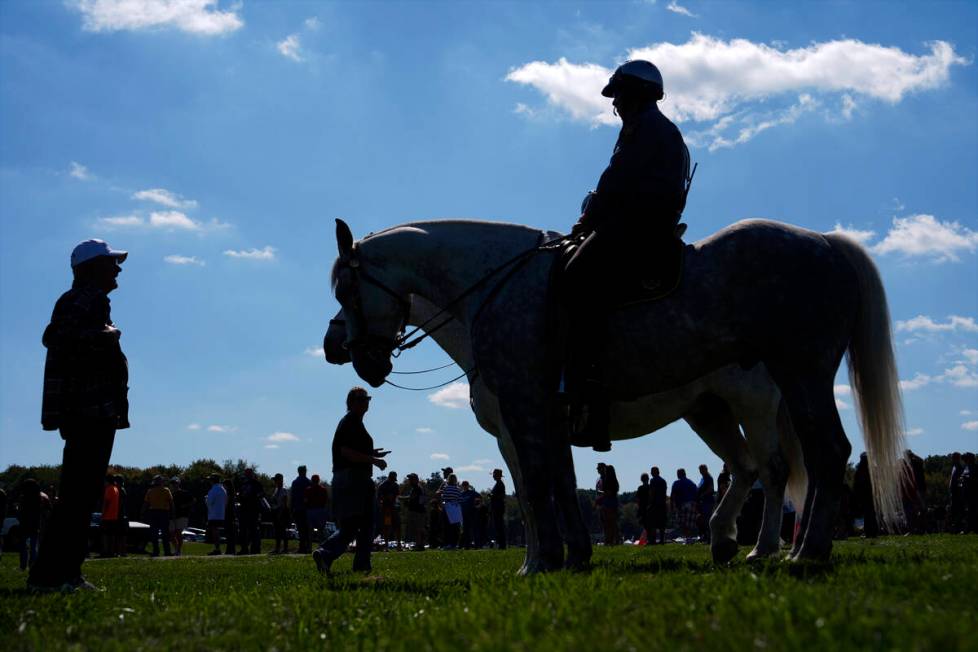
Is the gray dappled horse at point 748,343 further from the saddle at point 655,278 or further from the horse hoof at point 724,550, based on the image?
the horse hoof at point 724,550

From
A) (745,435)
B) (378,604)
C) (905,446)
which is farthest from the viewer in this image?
(745,435)

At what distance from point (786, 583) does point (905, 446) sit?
2956 mm

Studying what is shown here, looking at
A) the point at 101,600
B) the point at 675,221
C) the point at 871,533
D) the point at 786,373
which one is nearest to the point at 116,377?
the point at 101,600

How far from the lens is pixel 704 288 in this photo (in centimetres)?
677

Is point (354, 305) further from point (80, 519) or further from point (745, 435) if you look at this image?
point (745, 435)

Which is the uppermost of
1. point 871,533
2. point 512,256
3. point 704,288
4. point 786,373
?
point 512,256

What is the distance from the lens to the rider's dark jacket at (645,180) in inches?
265

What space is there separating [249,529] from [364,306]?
20750 mm

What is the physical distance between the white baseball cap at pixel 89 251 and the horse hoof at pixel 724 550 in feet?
Result: 19.8

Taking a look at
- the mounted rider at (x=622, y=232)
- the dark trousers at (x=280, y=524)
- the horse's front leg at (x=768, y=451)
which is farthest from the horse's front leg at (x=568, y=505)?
the dark trousers at (x=280, y=524)

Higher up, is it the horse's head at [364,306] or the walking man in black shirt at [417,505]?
the horse's head at [364,306]

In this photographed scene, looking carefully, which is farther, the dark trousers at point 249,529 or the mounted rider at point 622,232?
the dark trousers at point 249,529

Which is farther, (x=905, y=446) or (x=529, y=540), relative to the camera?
(x=529, y=540)

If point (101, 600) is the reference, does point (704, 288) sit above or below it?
above
